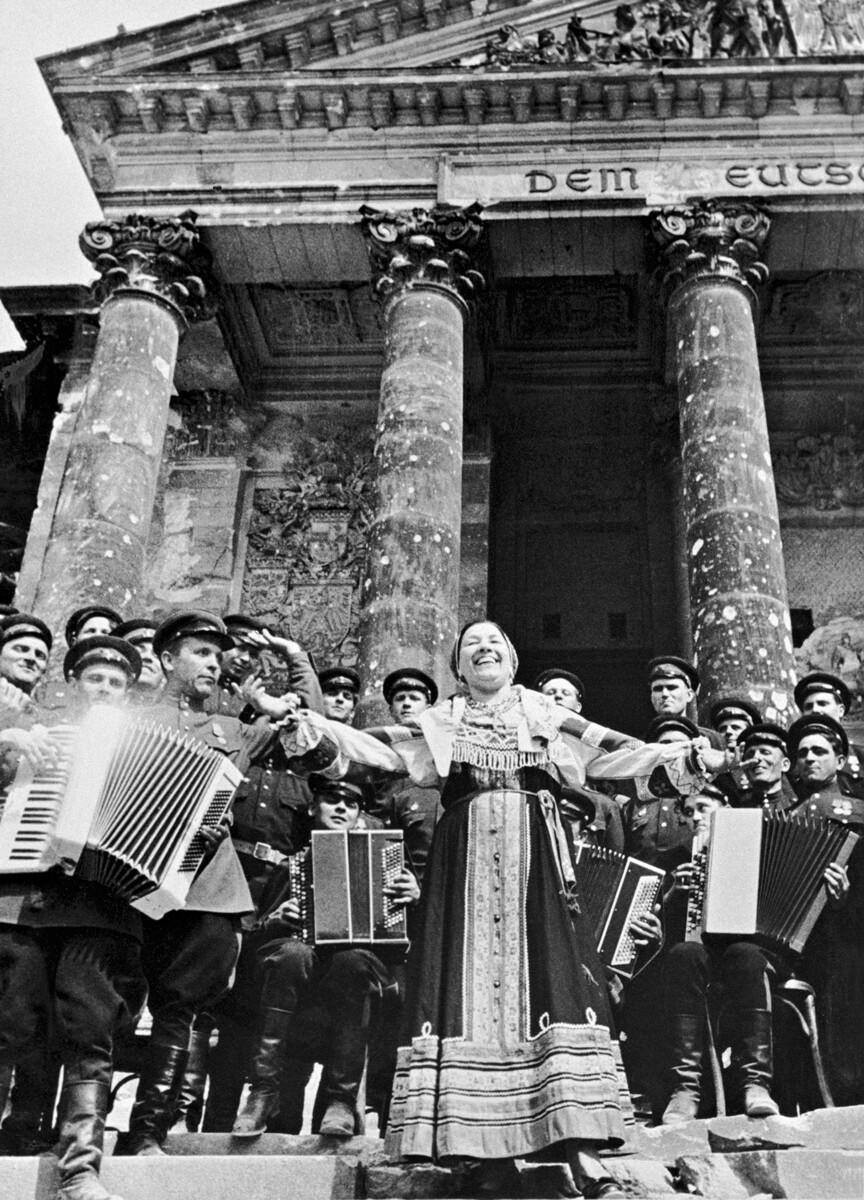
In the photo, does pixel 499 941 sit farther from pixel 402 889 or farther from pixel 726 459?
pixel 726 459

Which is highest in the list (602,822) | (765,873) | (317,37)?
(317,37)

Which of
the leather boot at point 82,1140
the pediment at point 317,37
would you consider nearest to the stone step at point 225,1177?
the leather boot at point 82,1140

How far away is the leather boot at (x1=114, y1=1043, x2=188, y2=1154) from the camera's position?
5188 mm

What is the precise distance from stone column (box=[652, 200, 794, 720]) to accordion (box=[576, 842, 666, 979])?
5.15m

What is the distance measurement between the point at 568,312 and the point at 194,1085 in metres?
13.1

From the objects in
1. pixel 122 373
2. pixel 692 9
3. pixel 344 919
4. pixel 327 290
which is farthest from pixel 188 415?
pixel 344 919

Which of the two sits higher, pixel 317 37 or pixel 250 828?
pixel 317 37

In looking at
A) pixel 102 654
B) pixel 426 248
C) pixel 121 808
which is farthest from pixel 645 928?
pixel 426 248

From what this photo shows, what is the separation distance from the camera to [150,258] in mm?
14039

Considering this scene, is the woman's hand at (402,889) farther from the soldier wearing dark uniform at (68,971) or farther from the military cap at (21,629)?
the military cap at (21,629)

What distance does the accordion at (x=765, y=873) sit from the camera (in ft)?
18.8

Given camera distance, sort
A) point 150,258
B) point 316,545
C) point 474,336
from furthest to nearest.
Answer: point 316,545, point 474,336, point 150,258

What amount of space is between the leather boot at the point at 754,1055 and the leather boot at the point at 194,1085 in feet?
7.77

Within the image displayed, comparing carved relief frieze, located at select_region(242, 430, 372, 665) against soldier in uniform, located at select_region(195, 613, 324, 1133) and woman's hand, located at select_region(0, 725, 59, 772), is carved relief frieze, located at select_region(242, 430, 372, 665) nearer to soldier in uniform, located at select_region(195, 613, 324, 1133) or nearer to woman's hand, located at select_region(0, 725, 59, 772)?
soldier in uniform, located at select_region(195, 613, 324, 1133)
